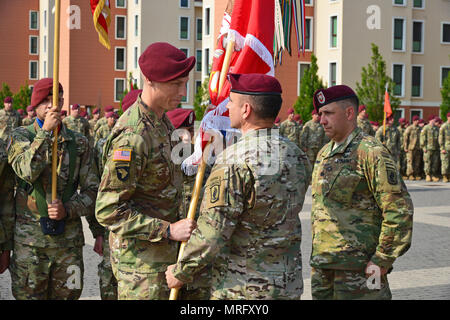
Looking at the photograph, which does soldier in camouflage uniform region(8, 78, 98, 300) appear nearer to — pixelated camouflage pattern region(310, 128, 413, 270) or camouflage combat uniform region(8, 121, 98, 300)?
camouflage combat uniform region(8, 121, 98, 300)

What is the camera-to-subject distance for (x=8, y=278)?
7.86m

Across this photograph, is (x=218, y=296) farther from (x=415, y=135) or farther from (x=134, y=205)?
(x=415, y=135)

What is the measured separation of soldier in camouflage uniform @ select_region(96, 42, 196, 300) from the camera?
13.0 feet

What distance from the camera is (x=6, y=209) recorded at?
5477 millimetres

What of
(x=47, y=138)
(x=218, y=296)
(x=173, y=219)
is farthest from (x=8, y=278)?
(x=218, y=296)

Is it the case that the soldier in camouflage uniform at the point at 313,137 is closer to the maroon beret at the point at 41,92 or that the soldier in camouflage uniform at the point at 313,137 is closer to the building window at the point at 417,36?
the maroon beret at the point at 41,92

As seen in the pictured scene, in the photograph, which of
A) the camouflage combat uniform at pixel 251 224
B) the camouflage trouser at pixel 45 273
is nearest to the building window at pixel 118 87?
the camouflage trouser at pixel 45 273

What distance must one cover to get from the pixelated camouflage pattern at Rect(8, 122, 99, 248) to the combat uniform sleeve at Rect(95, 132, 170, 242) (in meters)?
1.24

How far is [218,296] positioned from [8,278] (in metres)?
4.73

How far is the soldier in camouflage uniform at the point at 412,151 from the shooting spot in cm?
2544

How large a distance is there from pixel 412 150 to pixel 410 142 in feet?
1.03

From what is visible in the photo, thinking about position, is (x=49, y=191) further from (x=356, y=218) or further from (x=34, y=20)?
(x=34, y=20)

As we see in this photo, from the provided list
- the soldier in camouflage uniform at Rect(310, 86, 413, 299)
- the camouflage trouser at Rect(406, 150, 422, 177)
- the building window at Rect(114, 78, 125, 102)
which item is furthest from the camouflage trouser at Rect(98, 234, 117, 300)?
the building window at Rect(114, 78, 125, 102)

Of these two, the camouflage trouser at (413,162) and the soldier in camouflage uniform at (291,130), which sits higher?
the soldier in camouflage uniform at (291,130)
